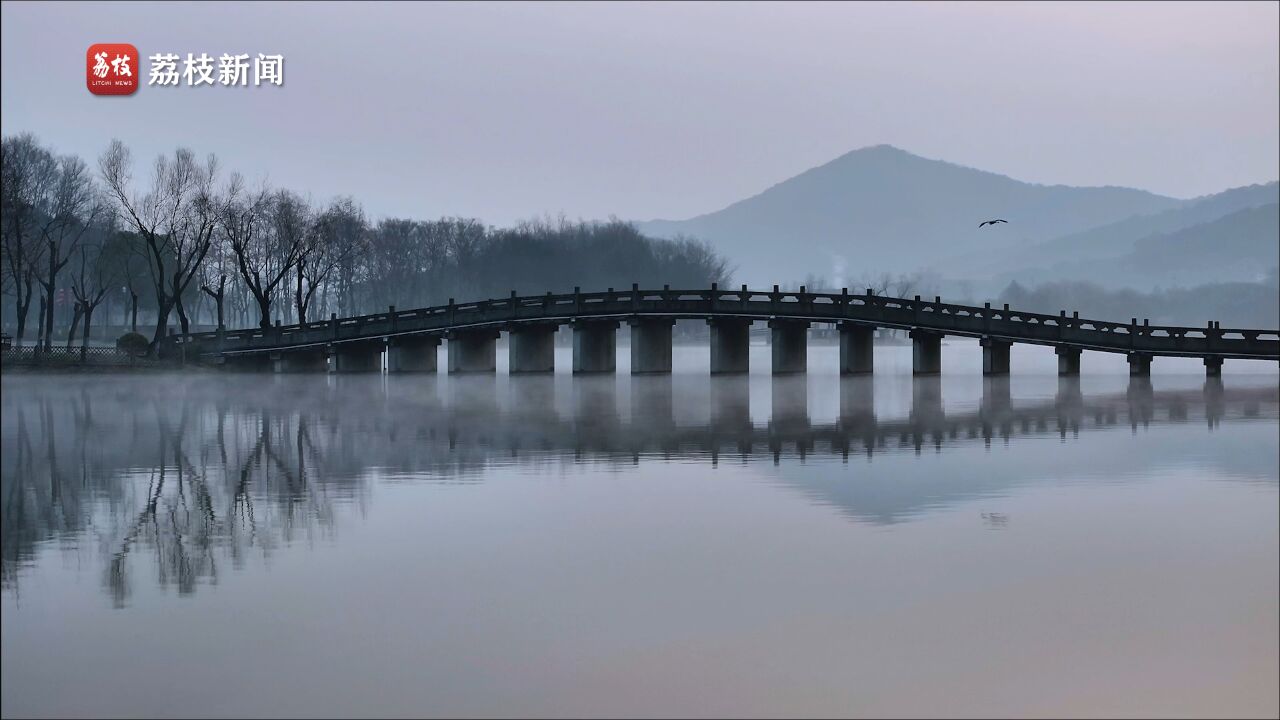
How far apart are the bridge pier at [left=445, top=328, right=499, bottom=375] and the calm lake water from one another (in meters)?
36.9

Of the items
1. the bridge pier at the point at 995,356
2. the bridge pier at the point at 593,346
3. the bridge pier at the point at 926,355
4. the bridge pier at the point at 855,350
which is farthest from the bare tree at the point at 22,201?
the bridge pier at the point at 995,356

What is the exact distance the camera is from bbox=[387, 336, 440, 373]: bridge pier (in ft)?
262

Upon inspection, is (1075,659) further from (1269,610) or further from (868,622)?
(1269,610)

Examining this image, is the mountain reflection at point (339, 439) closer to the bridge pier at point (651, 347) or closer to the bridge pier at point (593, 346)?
the bridge pier at point (651, 347)

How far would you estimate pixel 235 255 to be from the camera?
336 feet

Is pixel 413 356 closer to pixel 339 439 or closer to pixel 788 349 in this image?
pixel 788 349

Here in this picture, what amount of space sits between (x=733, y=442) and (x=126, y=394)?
3159cm

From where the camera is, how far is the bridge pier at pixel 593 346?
77125 millimetres

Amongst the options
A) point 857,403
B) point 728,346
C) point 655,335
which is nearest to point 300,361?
point 655,335

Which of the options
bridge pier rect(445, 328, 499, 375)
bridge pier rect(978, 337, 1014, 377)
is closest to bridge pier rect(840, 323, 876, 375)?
bridge pier rect(978, 337, 1014, 377)

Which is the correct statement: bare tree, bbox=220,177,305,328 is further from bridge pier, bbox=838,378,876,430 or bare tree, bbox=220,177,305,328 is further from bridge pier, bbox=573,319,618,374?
bridge pier, bbox=838,378,876,430

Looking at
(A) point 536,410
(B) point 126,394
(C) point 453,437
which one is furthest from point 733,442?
(B) point 126,394

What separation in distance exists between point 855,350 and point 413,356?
78.2 feet

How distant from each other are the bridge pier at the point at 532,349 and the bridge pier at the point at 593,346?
1491 millimetres
